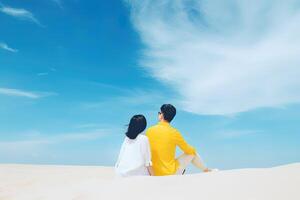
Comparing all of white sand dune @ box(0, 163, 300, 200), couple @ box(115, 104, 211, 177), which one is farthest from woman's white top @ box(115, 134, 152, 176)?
white sand dune @ box(0, 163, 300, 200)

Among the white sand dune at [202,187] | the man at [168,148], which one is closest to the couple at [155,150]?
the man at [168,148]

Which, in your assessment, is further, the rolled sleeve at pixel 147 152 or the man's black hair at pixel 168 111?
the man's black hair at pixel 168 111

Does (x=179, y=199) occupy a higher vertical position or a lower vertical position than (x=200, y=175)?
lower

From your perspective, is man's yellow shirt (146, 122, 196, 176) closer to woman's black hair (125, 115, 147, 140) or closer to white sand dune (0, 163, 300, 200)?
woman's black hair (125, 115, 147, 140)

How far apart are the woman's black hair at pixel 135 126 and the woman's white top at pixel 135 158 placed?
73 millimetres

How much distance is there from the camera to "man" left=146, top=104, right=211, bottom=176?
7008mm

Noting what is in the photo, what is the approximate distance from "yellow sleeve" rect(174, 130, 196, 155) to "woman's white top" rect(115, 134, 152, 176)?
0.55m

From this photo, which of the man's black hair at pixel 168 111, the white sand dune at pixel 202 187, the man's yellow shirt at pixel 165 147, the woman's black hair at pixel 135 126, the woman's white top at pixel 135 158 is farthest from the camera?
the man's black hair at pixel 168 111

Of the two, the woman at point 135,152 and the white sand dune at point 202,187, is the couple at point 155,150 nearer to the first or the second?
the woman at point 135,152

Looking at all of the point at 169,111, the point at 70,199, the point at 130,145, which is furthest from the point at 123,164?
the point at 70,199

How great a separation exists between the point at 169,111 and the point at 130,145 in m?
0.91

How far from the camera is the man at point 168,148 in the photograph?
7.01 metres

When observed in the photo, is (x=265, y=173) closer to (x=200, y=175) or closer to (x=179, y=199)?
(x=200, y=175)

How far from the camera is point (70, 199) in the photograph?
17.0 ft
